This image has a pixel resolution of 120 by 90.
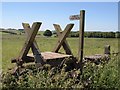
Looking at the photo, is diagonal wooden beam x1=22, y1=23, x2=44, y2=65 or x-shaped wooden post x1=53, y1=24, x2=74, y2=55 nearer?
diagonal wooden beam x1=22, y1=23, x2=44, y2=65

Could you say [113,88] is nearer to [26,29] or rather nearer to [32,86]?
[32,86]

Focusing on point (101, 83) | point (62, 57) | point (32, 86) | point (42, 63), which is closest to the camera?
point (32, 86)

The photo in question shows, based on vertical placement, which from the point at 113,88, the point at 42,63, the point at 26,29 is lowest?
the point at 113,88

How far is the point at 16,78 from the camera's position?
6.40m

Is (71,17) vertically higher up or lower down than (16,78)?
higher up

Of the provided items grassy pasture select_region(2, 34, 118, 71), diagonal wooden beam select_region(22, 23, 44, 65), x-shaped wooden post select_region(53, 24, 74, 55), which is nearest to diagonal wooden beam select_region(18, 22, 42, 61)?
diagonal wooden beam select_region(22, 23, 44, 65)

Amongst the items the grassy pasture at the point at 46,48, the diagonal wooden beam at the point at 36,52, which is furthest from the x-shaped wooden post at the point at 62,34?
the grassy pasture at the point at 46,48

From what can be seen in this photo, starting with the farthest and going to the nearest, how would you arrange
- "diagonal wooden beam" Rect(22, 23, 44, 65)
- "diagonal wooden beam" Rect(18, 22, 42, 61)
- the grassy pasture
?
the grassy pasture < "diagonal wooden beam" Rect(22, 23, 44, 65) < "diagonal wooden beam" Rect(18, 22, 42, 61)

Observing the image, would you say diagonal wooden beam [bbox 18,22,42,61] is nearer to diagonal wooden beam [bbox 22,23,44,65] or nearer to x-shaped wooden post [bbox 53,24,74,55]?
diagonal wooden beam [bbox 22,23,44,65]

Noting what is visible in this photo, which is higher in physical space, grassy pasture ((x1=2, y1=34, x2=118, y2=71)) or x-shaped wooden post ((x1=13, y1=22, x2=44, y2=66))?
x-shaped wooden post ((x1=13, y1=22, x2=44, y2=66))

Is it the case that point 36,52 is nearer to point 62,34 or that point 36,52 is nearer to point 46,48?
point 62,34

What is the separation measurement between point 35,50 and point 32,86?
65.8 inches

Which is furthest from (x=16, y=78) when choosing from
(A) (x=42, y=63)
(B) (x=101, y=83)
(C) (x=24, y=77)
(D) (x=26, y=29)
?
(B) (x=101, y=83)

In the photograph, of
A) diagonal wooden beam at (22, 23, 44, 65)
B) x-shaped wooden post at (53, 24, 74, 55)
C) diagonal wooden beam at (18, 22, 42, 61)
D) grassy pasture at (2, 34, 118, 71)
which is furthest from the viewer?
grassy pasture at (2, 34, 118, 71)
